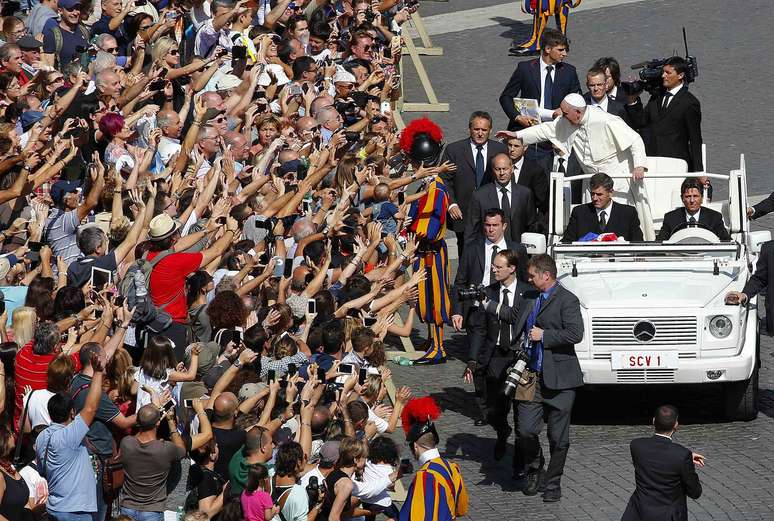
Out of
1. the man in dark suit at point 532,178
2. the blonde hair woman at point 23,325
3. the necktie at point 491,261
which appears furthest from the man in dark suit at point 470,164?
the blonde hair woman at point 23,325

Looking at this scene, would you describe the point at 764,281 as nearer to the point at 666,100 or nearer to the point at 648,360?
the point at 648,360

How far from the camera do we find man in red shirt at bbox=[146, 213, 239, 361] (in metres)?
11.9

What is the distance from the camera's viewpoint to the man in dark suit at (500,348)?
1325 cm

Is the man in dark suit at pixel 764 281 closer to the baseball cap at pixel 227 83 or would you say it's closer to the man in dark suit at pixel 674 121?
the man in dark suit at pixel 674 121

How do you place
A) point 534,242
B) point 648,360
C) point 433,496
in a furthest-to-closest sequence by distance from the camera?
1. point 534,242
2. point 648,360
3. point 433,496

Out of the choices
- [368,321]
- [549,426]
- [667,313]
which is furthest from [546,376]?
[667,313]

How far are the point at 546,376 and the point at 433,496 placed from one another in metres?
2.79

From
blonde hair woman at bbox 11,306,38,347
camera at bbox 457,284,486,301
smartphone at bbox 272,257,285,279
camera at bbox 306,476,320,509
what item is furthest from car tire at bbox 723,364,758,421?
A: blonde hair woman at bbox 11,306,38,347

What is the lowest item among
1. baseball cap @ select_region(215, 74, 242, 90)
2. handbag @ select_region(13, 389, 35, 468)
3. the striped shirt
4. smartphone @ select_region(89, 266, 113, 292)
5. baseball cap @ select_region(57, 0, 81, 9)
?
handbag @ select_region(13, 389, 35, 468)

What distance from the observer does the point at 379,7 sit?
22.4 meters

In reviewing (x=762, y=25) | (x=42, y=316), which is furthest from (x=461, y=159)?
(x=762, y=25)

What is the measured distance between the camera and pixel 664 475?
10.7 m

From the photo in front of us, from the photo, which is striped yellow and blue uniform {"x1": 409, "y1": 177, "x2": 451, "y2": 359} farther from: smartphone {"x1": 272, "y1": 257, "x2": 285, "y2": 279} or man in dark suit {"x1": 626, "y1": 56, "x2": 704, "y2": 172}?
man in dark suit {"x1": 626, "y1": 56, "x2": 704, "y2": 172}

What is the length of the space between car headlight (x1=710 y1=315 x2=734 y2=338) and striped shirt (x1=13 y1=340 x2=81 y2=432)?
5628 millimetres
